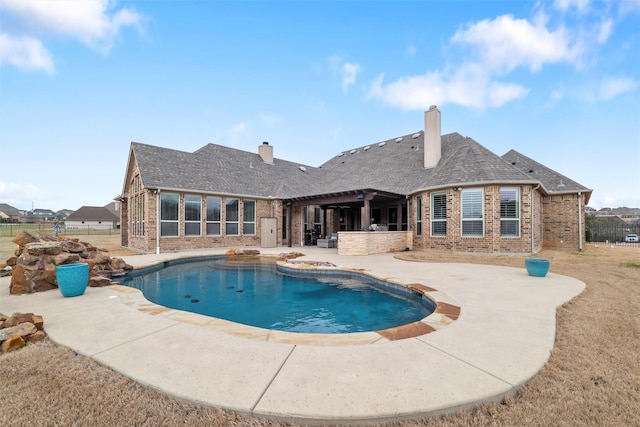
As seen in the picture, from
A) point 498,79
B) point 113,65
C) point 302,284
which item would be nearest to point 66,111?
point 113,65

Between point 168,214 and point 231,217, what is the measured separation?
3.56m

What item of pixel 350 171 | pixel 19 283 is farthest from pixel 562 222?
pixel 19 283

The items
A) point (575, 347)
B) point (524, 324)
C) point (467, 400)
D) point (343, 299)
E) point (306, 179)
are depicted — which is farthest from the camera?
point (306, 179)

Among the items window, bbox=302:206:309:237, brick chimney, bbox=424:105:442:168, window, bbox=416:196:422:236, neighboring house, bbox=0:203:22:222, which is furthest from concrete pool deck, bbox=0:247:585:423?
neighboring house, bbox=0:203:22:222

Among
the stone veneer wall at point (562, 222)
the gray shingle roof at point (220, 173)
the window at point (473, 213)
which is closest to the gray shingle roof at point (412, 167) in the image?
the window at point (473, 213)

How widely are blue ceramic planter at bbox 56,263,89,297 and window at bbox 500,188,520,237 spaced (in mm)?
14311

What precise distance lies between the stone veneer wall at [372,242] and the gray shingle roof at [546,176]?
7.32m

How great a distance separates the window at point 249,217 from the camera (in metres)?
17.8

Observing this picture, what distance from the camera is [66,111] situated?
13.6m

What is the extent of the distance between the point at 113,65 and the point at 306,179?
557 inches

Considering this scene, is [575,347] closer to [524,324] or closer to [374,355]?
[524,324]

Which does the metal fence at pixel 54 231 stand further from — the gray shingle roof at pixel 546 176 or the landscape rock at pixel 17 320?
the gray shingle roof at pixel 546 176

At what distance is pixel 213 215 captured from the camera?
648 inches

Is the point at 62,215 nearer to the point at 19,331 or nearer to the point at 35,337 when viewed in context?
the point at 19,331
